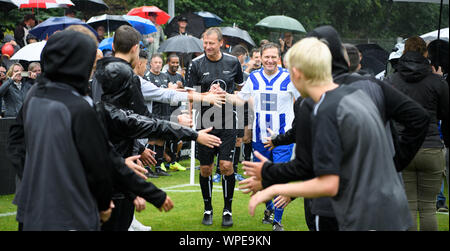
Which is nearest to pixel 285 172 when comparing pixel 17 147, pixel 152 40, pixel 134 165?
pixel 134 165

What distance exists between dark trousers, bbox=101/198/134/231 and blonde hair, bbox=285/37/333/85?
203cm

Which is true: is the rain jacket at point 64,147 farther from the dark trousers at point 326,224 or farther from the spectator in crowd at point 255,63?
the spectator in crowd at point 255,63

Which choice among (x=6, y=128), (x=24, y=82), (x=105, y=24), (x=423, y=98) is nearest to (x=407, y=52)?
(x=423, y=98)

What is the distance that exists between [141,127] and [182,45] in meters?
10.2

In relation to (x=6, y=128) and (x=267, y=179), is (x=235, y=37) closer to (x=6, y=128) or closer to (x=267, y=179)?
(x=6, y=128)

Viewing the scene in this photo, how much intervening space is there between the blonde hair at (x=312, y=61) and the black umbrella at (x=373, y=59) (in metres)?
8.97

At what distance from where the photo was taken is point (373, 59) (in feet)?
43.3

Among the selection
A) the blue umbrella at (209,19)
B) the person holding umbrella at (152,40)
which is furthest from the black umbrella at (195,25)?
the person holding umbrella at (152,40)

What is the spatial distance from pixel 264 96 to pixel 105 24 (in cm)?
850

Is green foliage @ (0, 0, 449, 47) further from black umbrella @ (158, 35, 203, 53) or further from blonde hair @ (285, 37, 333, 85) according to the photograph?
blonde hair @ (285, 37, 333, 85)

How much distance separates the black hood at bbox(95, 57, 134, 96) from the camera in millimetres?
4477

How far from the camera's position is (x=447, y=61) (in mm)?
3689

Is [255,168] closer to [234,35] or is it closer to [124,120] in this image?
[124,120]

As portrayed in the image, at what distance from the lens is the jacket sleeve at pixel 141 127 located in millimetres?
4480
